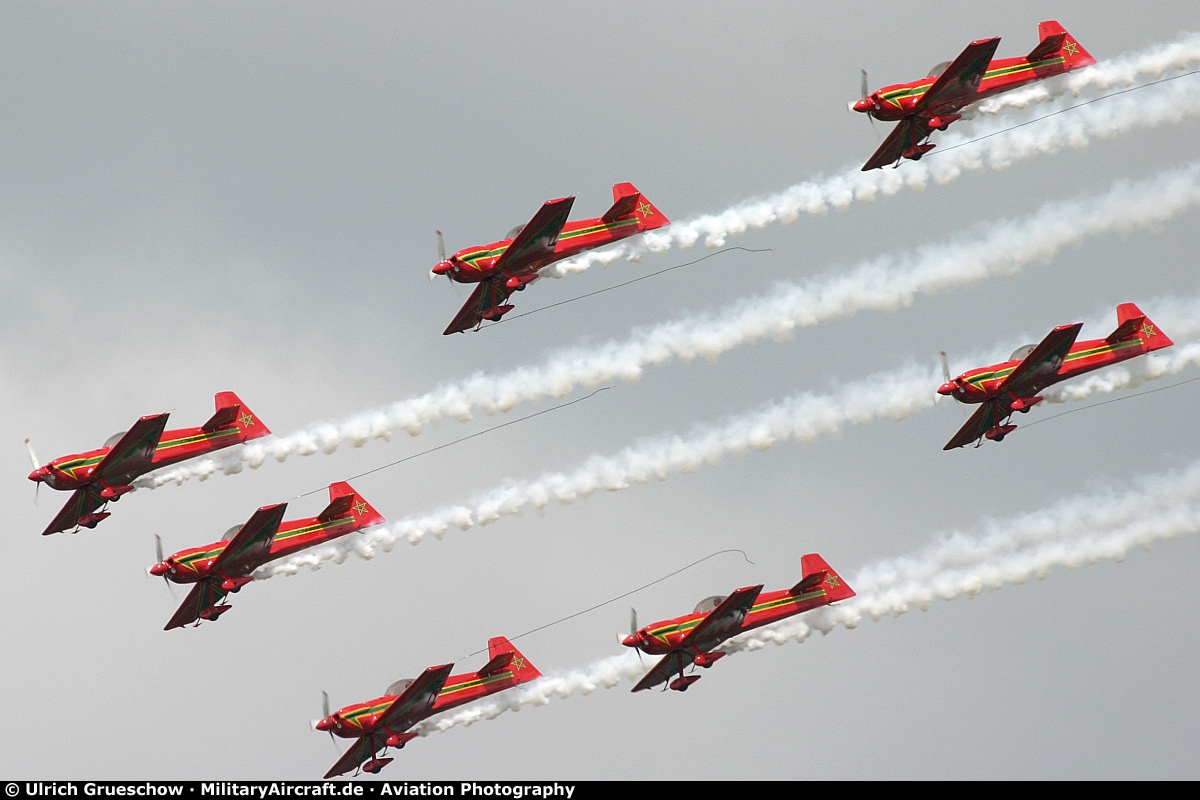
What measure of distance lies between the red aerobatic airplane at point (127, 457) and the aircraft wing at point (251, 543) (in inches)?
142

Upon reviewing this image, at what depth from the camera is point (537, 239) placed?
6300 cm

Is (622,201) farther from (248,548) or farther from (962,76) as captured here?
(248,548)

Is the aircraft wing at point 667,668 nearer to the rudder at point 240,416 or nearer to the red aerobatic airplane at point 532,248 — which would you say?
A: the red aerobatic airplane at point 532,248

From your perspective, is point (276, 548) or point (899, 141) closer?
point (899, 141)

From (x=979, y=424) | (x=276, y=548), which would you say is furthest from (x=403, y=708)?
(x=979, y=424)

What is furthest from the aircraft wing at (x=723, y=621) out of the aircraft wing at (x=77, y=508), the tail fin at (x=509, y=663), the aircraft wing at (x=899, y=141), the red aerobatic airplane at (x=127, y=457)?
the aircraft wing at (x=77, y=508)

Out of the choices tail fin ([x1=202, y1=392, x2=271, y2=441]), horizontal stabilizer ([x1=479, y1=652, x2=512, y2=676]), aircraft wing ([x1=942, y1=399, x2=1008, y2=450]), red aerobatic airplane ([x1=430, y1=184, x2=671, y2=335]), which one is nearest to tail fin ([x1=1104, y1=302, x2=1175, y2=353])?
aircraft wing ([x1=942, y1=399, x2=1008, y2=450])

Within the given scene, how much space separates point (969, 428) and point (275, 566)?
2234cm

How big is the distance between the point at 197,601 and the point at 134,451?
5.32 meters

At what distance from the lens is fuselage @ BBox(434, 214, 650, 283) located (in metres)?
62.7

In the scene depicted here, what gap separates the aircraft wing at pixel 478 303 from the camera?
6350 cm

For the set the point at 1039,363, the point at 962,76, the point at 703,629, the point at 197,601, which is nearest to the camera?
the point at 962,76

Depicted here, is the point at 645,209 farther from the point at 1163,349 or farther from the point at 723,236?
the point at 1163,349

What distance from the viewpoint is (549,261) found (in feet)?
210
